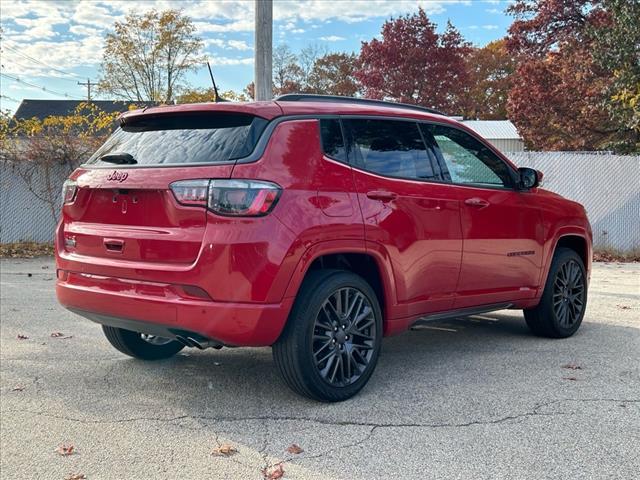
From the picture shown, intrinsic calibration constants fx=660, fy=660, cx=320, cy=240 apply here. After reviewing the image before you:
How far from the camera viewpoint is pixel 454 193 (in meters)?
5.04

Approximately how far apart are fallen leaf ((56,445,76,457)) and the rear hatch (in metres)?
1.13

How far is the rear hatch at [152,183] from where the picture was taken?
386 centimetres

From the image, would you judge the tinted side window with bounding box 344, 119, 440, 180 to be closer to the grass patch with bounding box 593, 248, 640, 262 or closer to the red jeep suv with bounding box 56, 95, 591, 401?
the red jeep suv with bounding box 56, 95, 591, 401

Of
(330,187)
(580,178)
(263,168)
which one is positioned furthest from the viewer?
(580,178)

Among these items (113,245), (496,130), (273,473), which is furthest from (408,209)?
(496,130)

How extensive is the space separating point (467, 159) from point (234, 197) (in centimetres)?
241

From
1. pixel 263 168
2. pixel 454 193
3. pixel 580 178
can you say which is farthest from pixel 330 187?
pixel 580 178

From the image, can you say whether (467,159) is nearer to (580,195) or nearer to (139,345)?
(139,345)

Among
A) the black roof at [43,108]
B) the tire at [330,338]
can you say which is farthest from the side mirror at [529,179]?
the black roof at [43,108]

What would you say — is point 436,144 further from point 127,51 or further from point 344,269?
point 127,51

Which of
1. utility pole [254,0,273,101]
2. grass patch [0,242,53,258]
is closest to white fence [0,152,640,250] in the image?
grass patch [0,242,53,258]

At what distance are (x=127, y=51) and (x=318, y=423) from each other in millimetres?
35366

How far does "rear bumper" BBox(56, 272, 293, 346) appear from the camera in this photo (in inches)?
149

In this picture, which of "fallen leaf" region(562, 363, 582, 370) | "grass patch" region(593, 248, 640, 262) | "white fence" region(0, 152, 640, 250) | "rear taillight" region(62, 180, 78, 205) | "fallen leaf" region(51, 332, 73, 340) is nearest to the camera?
"rear taillight" region(62, 180, 78, 205)
